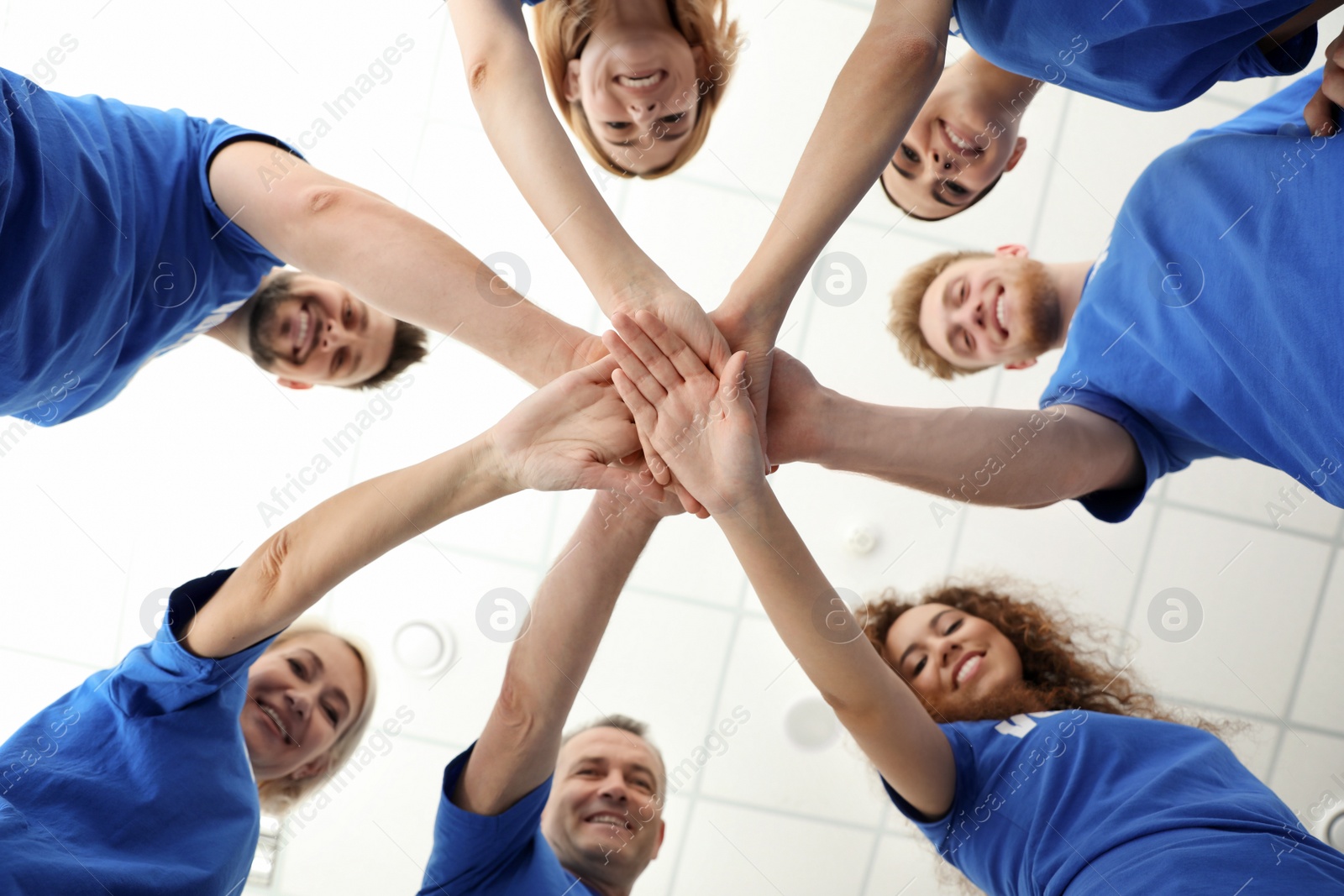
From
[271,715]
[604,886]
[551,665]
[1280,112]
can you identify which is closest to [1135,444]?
[1280,112]

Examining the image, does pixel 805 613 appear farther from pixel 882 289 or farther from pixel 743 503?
pixel 882 289

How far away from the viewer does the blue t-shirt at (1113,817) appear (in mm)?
790

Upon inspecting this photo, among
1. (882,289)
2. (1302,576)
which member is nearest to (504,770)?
(882,289)

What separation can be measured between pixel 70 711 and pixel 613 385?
63 cm

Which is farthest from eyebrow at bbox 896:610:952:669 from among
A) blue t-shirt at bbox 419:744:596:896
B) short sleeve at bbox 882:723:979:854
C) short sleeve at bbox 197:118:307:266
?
short sleeve at bbox 197:118:307:266

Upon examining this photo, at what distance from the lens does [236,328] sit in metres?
1.22

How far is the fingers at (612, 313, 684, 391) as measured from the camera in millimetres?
819

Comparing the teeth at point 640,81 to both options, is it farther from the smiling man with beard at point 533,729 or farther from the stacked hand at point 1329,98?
the stacked hand at point 1329,98

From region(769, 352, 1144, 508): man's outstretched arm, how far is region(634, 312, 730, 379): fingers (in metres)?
0.10

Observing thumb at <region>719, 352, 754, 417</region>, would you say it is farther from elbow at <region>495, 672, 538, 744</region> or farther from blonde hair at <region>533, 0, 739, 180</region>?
blonde hair at <region>533, 0, 739, 180</region>

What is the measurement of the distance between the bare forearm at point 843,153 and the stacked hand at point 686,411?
83mm

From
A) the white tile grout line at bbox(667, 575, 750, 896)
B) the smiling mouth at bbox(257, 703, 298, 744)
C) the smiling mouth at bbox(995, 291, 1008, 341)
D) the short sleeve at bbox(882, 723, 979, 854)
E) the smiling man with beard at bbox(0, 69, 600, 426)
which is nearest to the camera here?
the smiling man with beard at bbox(0, 69, 600, 426)

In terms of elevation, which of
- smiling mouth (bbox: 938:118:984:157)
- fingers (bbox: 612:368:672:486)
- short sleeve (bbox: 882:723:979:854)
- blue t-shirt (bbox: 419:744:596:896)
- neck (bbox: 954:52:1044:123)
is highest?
neck (bbox: 954:52:1044:123)

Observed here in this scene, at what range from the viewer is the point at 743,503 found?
82 cm
